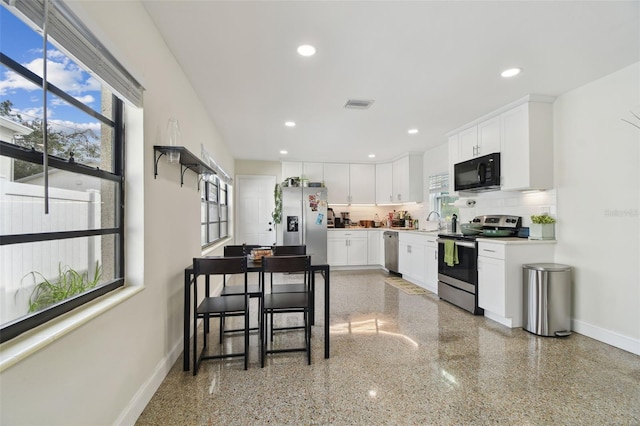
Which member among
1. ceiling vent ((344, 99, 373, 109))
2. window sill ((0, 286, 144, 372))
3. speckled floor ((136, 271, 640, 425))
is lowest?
speckled floor ((136, 271, 640, 425))

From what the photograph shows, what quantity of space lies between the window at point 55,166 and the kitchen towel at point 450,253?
378cm

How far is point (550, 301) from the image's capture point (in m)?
3.09

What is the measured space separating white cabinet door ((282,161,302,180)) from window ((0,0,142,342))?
16.6 ft

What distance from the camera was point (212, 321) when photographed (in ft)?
11.5

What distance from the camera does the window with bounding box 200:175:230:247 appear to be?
418cm

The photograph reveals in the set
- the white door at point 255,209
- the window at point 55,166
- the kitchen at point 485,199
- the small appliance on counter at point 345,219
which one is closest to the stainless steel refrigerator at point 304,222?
the white door at point 255,209

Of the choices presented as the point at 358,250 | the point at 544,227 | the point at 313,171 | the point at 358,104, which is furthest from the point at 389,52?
the point at 358,250

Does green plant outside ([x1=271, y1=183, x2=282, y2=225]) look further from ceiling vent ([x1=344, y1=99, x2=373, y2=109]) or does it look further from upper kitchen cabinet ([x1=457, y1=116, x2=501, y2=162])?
upper kitchen cabinet ([x1=457, y1=116, x2=501, y2=162])

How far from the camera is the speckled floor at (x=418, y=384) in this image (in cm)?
185

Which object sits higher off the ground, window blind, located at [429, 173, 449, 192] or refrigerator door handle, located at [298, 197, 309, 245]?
window blind, located at [429, 173, 449, 192]

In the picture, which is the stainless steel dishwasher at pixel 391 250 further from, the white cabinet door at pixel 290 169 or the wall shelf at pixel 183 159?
the wall shelf at pixel 183 159

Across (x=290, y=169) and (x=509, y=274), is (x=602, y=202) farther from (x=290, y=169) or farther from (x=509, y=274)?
(x=290, y=169)

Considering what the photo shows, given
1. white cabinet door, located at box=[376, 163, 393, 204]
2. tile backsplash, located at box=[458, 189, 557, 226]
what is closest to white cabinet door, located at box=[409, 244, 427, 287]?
tile backsplash, located at box=[458, 189, 557, 226]

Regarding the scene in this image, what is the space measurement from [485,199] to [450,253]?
1.00 metres
